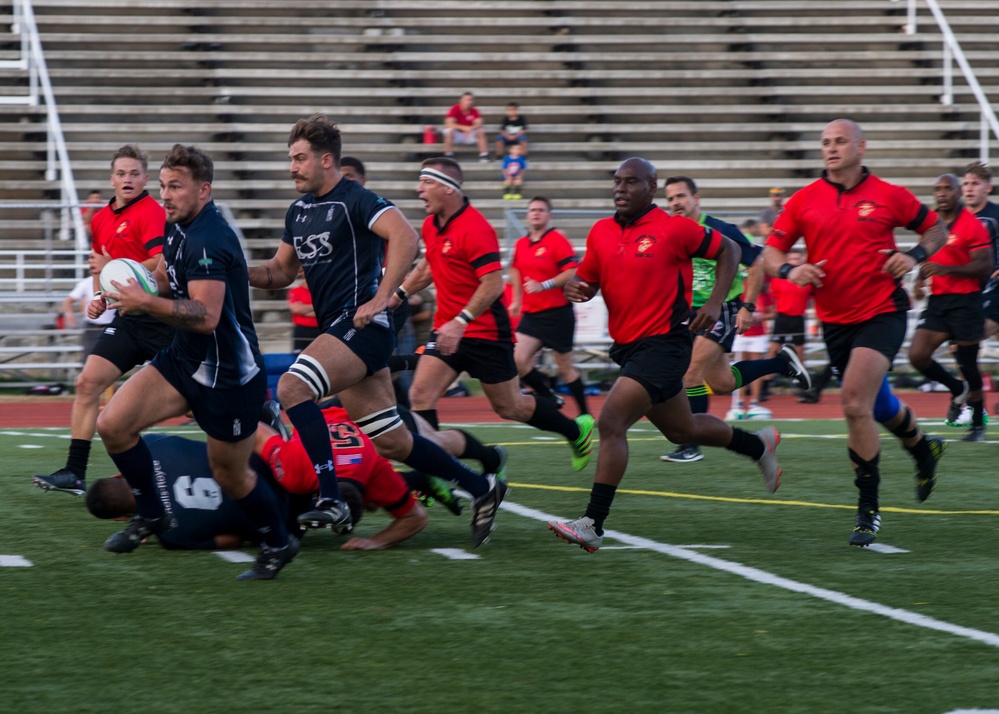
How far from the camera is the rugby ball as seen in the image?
530 centimetres

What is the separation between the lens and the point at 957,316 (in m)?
11.5

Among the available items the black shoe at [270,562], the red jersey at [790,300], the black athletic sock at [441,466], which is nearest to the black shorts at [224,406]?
the black shoe at [270,562]

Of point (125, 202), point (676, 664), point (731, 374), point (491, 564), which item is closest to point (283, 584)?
point (491, 564)

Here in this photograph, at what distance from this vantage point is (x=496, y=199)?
2217cm

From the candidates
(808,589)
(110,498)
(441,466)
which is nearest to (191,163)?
(110,498)

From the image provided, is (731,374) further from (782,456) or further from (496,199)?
(496,199)

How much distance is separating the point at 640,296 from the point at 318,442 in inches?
67.3

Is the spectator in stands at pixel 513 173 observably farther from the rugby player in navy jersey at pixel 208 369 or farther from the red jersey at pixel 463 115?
the rugby player in navy jersey at pixel 208 369

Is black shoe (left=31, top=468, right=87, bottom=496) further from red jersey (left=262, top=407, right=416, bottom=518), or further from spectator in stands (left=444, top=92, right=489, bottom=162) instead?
spectator in stands (left=444, top=92, right=489, bottom=162)

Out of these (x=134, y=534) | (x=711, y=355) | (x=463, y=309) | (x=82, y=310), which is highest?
(x=463, y=309)

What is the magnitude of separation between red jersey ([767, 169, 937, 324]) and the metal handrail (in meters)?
16.7

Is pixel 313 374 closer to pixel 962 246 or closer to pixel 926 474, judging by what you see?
pixel 926 474

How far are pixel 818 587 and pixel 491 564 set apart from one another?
1433mm

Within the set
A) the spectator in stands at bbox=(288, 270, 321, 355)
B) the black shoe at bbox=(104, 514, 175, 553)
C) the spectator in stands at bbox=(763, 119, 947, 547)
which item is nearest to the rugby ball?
the black shoe at bbox=(104, 514, 175, 553)
